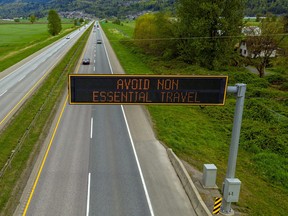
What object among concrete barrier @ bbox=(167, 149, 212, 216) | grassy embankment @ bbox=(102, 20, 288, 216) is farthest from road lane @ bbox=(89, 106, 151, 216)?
grassy embankment @ bbox=(102, 20, 288, 216)

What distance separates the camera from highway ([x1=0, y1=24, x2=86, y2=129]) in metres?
35.2

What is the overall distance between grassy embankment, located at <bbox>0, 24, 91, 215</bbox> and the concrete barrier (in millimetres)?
9602

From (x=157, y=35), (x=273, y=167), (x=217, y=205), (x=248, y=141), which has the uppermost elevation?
(x=157, y=35)

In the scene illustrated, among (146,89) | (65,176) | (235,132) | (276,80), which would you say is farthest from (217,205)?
(276,80)

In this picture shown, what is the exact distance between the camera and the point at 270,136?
27375 millimetres

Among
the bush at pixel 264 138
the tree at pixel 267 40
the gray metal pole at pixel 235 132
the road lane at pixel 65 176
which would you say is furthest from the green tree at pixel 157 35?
the gray metal pole at pixel 235 132

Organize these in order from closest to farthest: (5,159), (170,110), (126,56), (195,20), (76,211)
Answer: (76,211)
(5,159)
(170,110)
(195,20)
(126,56)

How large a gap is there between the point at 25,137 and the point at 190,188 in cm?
1444

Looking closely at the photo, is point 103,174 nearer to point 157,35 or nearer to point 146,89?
point 146,89

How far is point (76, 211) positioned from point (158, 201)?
451 cm

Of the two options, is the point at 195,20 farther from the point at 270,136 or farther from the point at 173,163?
the point at 173,163

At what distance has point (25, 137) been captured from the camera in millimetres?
25531

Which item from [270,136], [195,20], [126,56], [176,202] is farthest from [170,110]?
[126,56]

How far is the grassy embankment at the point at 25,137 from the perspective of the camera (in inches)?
714
